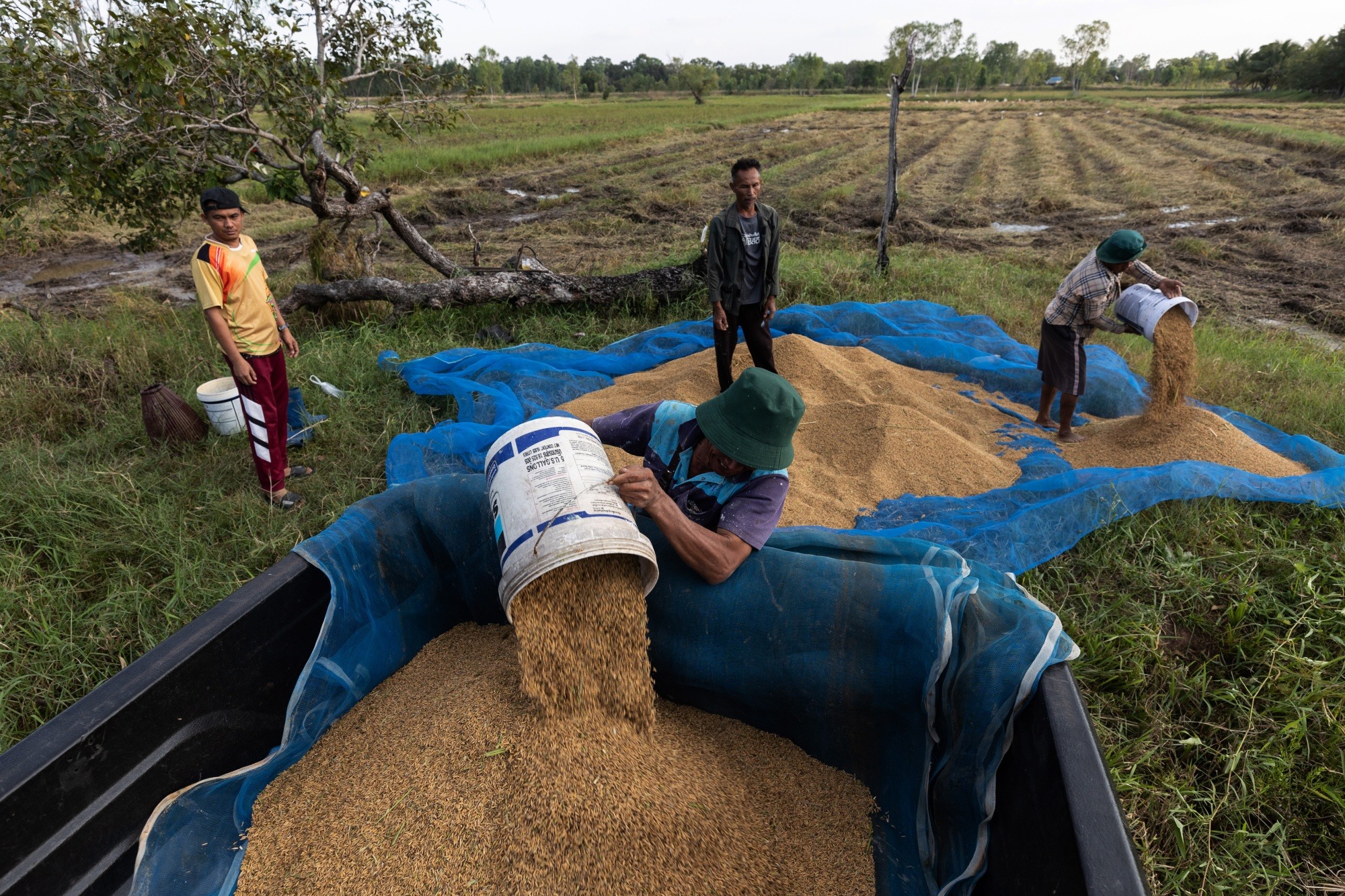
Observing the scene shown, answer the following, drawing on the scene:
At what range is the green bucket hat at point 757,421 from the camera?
1805 mm

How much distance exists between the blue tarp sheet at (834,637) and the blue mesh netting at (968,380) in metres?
0.01

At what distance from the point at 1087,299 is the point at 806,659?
2965mm

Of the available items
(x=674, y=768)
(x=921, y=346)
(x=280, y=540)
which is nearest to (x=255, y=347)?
(x=280, y=540)

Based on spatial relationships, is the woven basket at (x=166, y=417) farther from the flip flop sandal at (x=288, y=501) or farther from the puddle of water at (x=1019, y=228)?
the puddle of water at (x=1019, y=228)

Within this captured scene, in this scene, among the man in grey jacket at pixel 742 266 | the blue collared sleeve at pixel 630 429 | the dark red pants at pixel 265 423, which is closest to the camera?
the blue collared sleeve at pixel 630 429

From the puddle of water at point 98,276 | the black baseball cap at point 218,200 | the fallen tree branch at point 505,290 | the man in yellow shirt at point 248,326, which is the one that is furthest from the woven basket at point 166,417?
the puddle of water at point 98,276

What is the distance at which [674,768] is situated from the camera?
185 centimetres

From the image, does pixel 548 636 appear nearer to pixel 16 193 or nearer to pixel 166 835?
pixel 166 835

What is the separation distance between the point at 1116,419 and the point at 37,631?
5169 mm

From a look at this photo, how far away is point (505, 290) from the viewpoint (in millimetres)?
5395

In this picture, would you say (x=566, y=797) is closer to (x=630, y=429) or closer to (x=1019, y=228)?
(x=630, y=429)

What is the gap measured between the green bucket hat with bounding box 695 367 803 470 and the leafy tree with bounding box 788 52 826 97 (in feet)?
243

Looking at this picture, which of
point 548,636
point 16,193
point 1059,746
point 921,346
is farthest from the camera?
point 921,346

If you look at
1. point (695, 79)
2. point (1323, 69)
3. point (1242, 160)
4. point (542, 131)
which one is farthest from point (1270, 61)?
point (542, 131)
